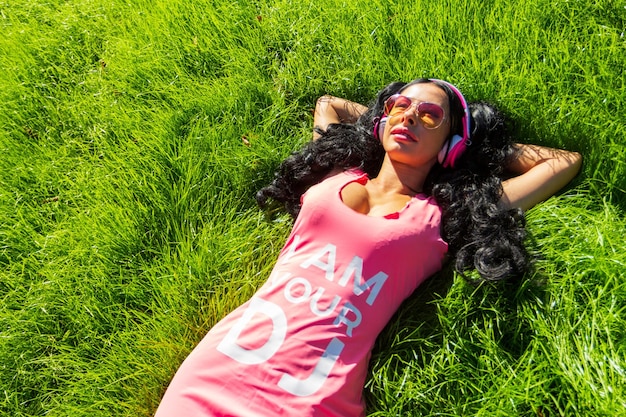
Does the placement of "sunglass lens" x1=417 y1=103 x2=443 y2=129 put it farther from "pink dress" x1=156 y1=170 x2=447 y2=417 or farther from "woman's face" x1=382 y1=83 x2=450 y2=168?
"pink dress" x1=156 y1=170 x2=447 y2=417

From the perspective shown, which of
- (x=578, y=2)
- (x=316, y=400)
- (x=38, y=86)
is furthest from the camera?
(x=38, y=86)

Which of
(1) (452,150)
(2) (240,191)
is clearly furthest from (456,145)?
(2) (240,191)

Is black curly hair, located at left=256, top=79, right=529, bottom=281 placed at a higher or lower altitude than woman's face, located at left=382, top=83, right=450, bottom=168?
lower

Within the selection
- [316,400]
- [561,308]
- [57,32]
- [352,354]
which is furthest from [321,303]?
[57,32]

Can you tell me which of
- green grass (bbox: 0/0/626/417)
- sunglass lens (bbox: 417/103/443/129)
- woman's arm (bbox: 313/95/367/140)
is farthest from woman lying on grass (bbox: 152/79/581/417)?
woman's arm (bbox: 313/95/367/140)

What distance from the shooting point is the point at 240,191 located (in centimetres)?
342

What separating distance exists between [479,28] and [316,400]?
239cm

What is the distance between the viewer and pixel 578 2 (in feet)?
10.2

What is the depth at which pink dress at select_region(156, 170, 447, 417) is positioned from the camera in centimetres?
232

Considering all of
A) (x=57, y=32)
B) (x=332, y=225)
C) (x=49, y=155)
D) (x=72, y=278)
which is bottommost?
(x=72, y=278)

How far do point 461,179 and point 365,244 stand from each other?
28.1 inches

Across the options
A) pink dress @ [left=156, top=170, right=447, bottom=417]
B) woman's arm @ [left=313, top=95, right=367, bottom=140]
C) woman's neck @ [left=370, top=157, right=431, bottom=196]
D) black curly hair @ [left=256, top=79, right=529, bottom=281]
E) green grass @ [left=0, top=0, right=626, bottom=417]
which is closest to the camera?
pink dress @ [left=156, top=170, right=447, bottom=417]

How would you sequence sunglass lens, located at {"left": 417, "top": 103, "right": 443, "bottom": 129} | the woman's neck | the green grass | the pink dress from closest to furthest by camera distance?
the pink dress < the green grass < sunglass lens, located at {"left": 417, "top": 103, "right": 443, "bottom": 129} < the woman's neck

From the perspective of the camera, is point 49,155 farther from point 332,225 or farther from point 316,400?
point 316,400
